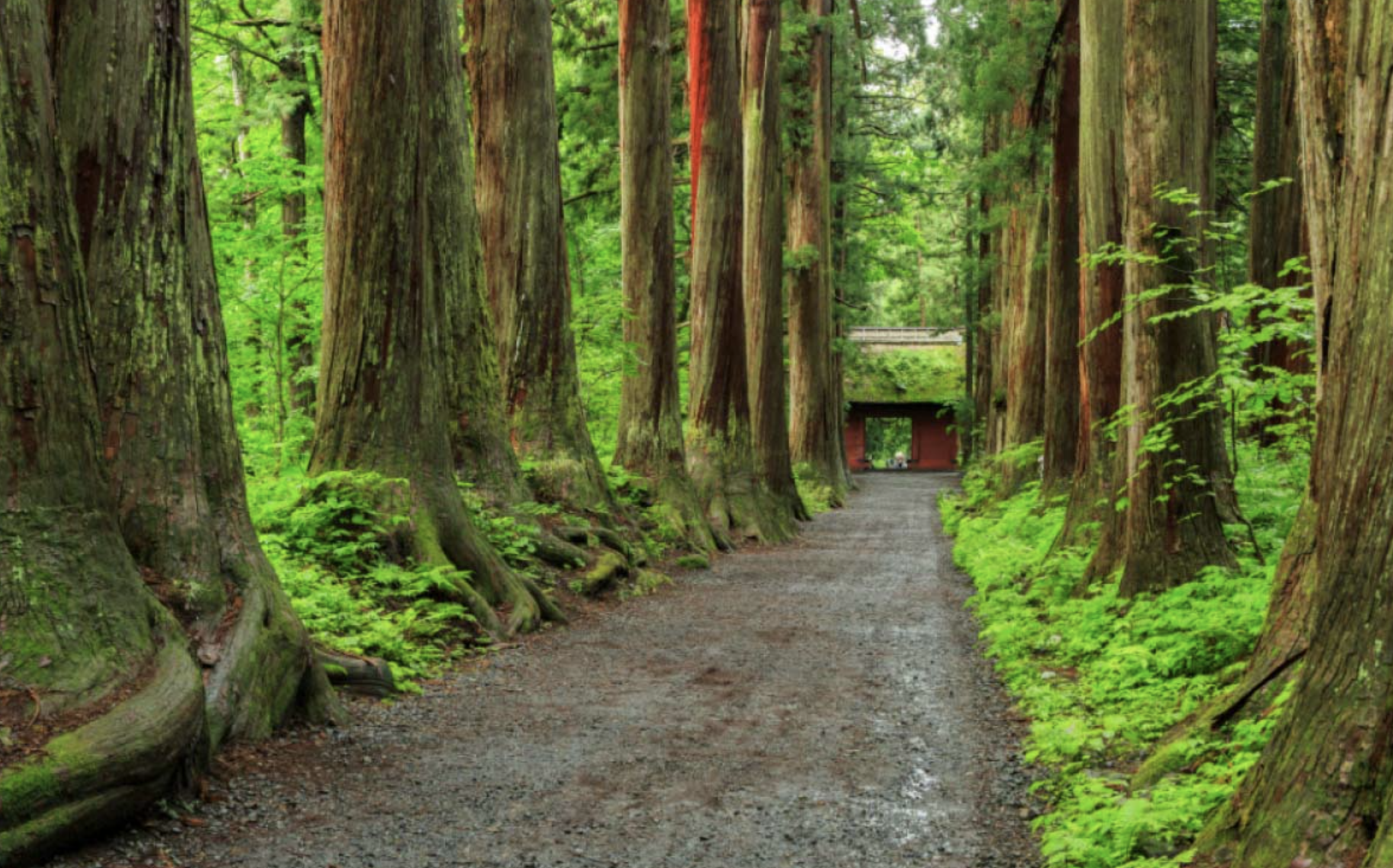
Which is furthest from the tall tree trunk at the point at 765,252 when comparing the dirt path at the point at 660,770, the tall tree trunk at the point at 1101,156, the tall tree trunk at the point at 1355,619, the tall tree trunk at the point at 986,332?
the tall tree trunk at the point at 1355,619

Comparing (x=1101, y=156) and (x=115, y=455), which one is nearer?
(x=115, y=455)

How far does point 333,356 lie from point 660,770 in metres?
4.71

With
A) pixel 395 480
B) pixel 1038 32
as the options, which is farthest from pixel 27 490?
pixel 1038 32

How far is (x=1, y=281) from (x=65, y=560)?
1.00 m

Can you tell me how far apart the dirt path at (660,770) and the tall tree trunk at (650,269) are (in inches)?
233

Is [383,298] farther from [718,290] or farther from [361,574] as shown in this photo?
[718,290]

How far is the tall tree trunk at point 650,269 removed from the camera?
1484 centimetres

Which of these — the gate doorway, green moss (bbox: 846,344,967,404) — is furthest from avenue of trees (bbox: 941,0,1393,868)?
the gate doorway

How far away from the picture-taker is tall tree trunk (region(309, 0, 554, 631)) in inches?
343

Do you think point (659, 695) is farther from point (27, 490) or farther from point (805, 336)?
point (805, 336)

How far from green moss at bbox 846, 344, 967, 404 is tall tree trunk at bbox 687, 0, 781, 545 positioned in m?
28.2

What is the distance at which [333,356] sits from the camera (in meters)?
8.75

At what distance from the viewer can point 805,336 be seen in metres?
25.2

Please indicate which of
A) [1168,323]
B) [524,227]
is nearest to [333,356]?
[524,227]
